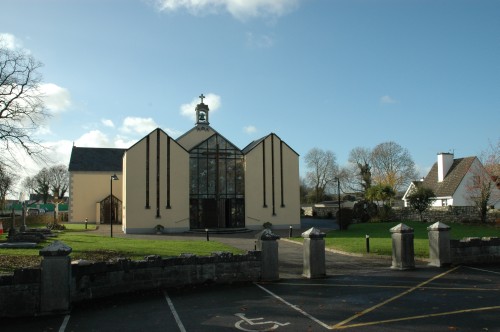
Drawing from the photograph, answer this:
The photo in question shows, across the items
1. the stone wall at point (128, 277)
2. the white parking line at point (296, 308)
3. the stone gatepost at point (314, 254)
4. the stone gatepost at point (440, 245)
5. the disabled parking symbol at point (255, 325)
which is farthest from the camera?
the stone gatepost at point (440, 245)

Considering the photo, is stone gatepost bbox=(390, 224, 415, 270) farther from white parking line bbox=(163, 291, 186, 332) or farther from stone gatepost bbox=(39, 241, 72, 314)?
stone gatepost bbox=(39, 241, 72, 314)

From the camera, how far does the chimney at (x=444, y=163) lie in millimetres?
52219

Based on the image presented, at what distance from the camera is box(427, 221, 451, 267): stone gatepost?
14883 mm

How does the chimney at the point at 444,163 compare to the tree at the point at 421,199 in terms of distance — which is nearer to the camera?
the tree at the point at 421,199

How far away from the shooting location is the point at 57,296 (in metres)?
9.12

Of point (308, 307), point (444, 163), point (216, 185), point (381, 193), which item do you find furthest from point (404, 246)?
point (444, 163)

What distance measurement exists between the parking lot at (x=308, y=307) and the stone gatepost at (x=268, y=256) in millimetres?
325

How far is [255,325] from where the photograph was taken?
7.98m

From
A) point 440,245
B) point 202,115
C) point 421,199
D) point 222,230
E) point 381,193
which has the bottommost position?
point 222,230

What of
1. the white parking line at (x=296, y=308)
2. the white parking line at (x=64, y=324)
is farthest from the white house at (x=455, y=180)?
the white parking line at (x=64, y=324)

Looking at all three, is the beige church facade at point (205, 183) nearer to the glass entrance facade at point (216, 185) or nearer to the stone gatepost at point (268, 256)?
the glass entrance facade at point (216, 185)

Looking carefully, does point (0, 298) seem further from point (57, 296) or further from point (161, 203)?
point (161, 203)

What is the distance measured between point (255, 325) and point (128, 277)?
4.22m

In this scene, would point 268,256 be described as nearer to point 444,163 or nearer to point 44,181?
point 444,163
